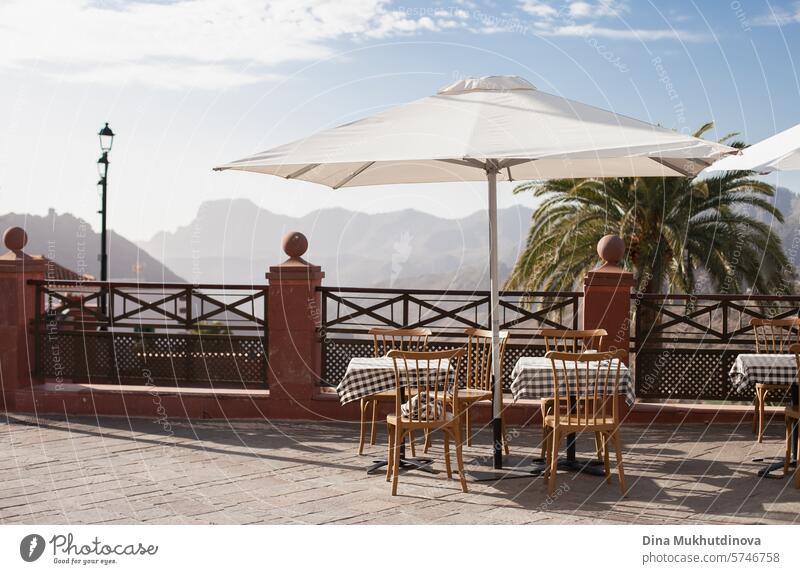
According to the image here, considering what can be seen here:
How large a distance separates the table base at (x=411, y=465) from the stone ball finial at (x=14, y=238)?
16.9 feet

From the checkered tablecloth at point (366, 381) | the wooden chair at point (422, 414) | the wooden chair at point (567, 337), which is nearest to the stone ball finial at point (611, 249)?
the wooden chair at point (567, 337)

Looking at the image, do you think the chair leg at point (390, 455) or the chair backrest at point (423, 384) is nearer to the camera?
the chair backrest at point (423, 384)

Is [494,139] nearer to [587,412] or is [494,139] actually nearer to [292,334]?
[587,412]

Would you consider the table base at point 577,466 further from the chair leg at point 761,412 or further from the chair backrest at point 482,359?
the chair leg at point 761,412

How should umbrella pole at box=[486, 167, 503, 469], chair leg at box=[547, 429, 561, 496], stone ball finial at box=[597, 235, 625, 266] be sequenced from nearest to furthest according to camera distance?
chair leg at box=[547, 429, 561, 496], umbrella pole at box=[486, 167, 503, 469], stone ball finial at box=[597, 235, 625, 266]

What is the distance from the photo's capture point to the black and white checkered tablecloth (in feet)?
23.1

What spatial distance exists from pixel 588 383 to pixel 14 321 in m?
6.51

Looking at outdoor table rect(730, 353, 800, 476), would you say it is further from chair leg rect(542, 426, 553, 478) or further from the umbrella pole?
→ the umbrella pole

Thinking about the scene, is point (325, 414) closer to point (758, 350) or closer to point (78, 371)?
point (78, 371)

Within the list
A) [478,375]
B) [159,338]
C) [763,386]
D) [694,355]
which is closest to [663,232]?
[694,355]

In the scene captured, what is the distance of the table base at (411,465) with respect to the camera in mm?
6547

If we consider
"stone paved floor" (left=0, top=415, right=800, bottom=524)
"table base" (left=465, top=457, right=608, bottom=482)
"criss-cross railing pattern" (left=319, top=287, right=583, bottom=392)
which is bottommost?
"stone paved floor" (left=0, top=415, right=800, bottom=524)

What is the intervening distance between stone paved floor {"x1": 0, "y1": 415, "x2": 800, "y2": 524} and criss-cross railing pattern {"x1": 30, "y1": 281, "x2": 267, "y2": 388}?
0.97 meters

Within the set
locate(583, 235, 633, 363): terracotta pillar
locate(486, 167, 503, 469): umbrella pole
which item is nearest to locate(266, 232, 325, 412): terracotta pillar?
locate(486, 167, 503, 469): umbrella pole
